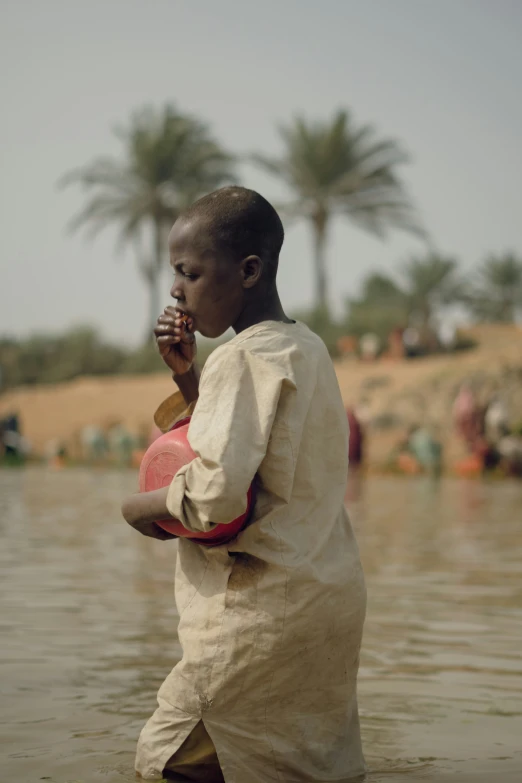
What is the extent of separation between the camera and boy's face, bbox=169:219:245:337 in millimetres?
3066

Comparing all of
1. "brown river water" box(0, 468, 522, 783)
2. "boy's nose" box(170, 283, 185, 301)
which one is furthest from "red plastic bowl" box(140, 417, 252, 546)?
"brown river water" box(0, 468, 522, 783)

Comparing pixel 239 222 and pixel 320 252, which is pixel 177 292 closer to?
pixel 239 222

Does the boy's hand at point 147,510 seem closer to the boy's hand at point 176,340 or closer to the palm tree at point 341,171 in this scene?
the boy's hand at point 176,340

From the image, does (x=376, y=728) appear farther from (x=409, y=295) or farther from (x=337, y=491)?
(x=409, y=295)

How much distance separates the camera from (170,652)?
17.3ft

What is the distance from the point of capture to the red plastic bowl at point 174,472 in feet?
9.63

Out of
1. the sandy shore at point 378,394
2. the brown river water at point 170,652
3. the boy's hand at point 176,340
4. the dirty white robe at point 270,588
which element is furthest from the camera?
→ the sandy shore at point 378,394

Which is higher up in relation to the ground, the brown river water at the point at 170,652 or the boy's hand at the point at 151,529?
the boy's hand at the point at 151,529

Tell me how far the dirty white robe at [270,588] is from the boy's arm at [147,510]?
88 mm

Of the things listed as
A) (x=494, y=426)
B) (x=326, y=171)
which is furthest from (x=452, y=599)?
(x=326, y=171)

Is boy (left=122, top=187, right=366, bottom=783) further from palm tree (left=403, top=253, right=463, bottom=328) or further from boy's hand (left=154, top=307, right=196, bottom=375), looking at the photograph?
palm tree (left=403, top=253, right=463, bottom=328)

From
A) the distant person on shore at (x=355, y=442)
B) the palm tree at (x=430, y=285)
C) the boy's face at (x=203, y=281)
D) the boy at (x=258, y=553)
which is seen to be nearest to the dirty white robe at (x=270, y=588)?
the boy at (x=258, y=553)

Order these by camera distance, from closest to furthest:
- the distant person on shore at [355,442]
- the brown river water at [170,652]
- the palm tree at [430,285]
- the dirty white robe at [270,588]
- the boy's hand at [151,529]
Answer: the dirty white robe at [270,588] < the boy's hand at [151,529] < the brown river water at [170,652] < the distant person on shore at [355,442] < the palm tree at [430,285]

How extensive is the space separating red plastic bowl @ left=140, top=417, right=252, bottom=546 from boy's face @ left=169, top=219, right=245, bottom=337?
0.27 m
